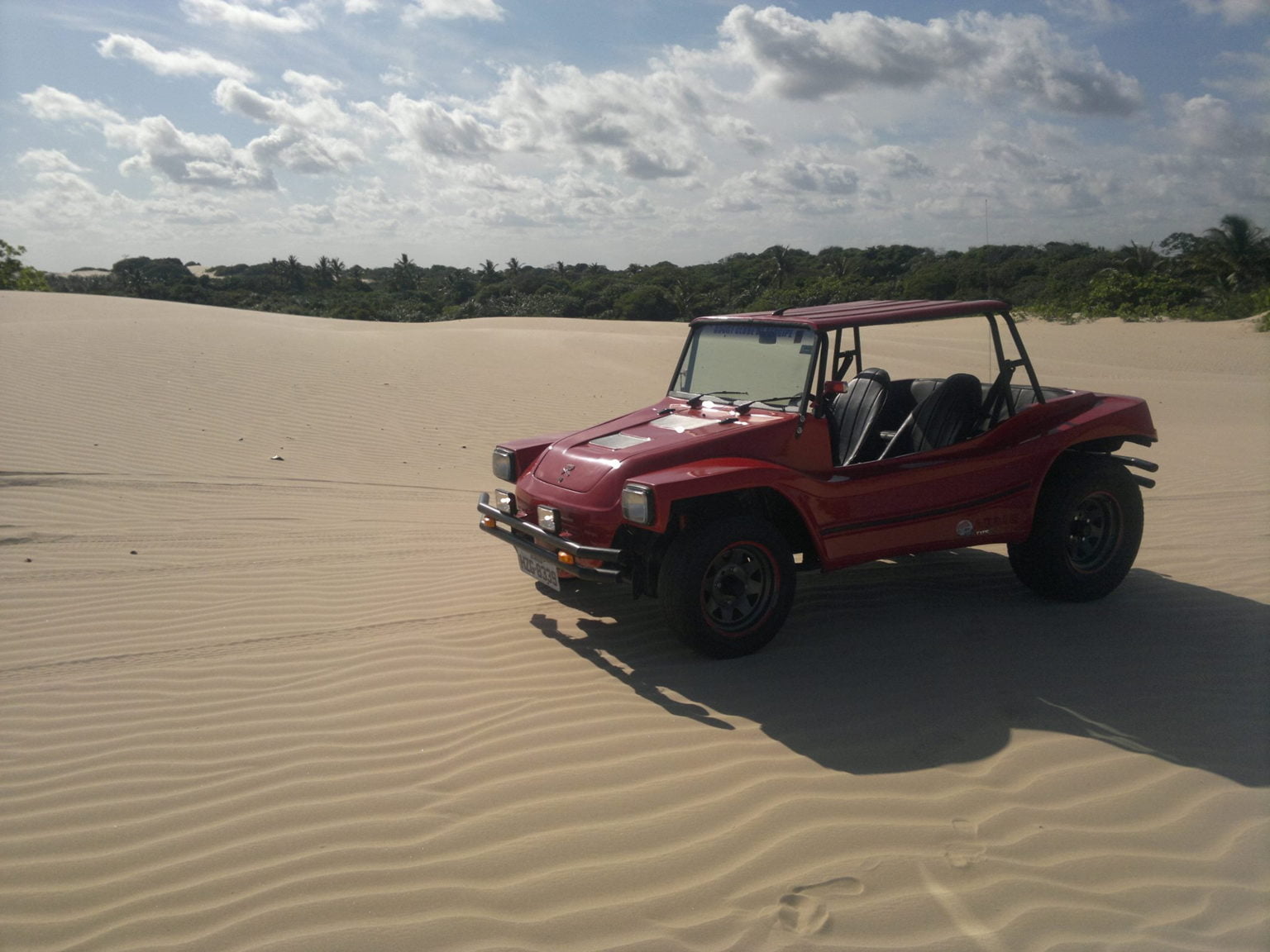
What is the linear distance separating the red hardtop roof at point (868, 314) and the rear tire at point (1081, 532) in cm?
111

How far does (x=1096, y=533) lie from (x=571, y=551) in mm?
3396

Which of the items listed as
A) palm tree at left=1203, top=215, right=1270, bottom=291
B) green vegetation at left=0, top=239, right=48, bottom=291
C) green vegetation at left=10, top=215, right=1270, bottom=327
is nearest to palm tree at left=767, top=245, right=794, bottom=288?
green vegetation at left=10, top=215, right=1270, bottom=327

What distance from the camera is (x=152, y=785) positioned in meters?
3.65

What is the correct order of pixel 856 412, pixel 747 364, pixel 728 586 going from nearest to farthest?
pixel 728 586 → pixel 747 364 → pixel 856 412

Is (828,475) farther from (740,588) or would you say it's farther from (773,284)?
(773,284)

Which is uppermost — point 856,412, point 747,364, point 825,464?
point 747,364

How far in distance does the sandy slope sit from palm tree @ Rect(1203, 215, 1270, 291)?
29.8 metres

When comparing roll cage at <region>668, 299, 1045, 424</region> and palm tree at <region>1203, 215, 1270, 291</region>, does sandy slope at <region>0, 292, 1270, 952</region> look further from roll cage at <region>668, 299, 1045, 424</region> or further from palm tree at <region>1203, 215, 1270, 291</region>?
palm tree at <region>1203, 215, 1270, 291</region>

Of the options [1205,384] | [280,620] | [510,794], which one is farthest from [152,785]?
[1205,384]

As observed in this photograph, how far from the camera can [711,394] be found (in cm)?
552

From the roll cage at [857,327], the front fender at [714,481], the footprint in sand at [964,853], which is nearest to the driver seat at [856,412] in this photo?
the roll cage at [857,327]

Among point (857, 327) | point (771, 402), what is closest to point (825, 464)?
point (771, 402)

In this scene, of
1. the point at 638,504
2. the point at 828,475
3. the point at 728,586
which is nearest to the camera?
the point at 638,504

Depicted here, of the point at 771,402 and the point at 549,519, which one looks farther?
the point at 771,402
